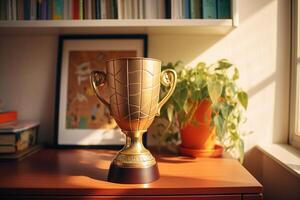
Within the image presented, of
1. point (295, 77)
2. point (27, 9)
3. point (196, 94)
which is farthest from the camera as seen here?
point (295, 77)

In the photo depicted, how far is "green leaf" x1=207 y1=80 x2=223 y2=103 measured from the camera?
97 cm

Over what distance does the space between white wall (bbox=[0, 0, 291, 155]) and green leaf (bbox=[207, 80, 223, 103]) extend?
0.35 m

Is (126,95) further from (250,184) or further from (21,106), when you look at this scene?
(21,106)

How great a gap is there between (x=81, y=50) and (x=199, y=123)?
66 cm

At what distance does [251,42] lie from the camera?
1299 millimetres

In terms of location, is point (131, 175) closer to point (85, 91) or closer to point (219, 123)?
point (219, 123)

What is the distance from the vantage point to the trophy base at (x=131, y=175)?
0.83 meters

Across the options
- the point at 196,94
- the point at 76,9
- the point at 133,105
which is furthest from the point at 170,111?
the point at 76,9

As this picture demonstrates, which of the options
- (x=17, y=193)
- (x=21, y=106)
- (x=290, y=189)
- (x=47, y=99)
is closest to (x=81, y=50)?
(x=47, y=99)

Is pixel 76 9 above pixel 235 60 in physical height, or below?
above

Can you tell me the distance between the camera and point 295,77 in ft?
4.07

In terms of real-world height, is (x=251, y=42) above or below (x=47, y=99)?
above

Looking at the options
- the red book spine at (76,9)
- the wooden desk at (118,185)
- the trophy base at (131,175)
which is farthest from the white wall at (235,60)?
the trophy base at (131,175)

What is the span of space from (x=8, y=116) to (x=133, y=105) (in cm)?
69
